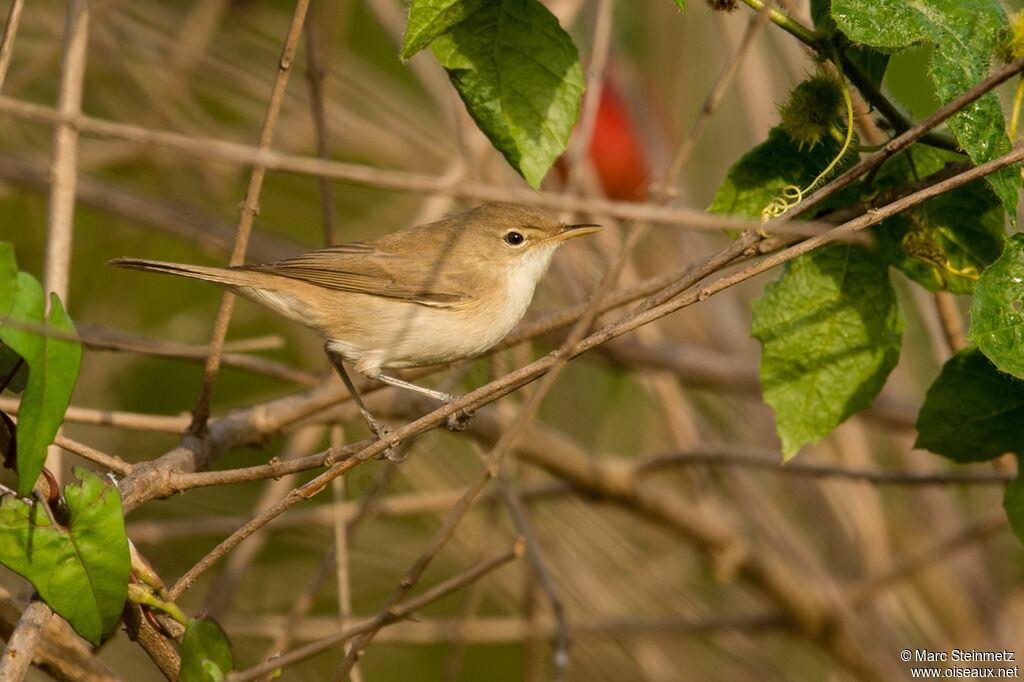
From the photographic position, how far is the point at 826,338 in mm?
2104

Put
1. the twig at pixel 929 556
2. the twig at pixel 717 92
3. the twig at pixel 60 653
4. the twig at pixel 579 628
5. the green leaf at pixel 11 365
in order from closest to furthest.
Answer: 1. the twig at pixel 717 92
2. the green leaf at pixel 11 365
3. the twig at pixel 60 653
4. the twig at pixel 929 556
5. the twig at pixel 579 628

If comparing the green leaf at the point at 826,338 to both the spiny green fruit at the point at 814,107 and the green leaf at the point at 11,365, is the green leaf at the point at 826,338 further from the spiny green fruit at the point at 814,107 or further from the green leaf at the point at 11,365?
the green leaf at the point at 11,365

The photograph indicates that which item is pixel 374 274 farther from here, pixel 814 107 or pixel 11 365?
pixel 814 107

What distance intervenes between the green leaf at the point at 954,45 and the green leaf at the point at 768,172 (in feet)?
1.17

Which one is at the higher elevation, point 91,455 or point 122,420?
point 122,420

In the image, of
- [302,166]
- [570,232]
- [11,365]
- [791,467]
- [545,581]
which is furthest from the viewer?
[570,232]

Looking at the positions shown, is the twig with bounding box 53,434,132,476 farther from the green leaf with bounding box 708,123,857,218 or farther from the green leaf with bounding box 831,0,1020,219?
the green leaf with bounding box 831,0,1020,219

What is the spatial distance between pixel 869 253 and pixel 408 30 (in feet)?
3.51

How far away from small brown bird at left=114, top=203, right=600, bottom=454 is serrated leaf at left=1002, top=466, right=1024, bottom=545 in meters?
1.43

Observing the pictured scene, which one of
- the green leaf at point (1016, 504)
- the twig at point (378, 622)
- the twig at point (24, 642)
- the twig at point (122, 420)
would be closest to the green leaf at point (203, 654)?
the twig at point (378, 622)

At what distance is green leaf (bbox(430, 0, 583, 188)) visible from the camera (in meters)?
1.94

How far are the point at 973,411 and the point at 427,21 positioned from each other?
131 centimetres

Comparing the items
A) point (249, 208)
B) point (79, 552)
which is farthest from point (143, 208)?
point (79, 552)

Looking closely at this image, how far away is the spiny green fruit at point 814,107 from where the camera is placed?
1.91 m
